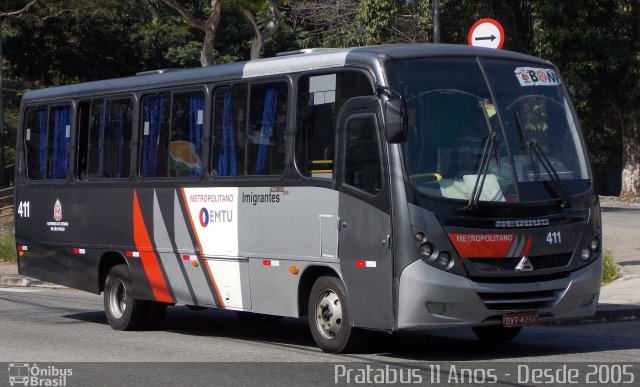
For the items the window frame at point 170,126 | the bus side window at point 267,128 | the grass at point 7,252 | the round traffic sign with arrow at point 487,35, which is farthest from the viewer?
the grass at point 7,252

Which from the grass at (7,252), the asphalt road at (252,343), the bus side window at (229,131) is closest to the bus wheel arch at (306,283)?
the asphalt road at (252,343)

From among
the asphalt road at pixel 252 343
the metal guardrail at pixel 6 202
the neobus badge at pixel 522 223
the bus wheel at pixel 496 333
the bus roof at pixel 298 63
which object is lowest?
the asphalt road at pixel 252 343

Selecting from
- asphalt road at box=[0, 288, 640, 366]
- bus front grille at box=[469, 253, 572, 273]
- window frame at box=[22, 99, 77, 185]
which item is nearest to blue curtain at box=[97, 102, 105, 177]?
window frame at box=[22, 99, 77, 185]

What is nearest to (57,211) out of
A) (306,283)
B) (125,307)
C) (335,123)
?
(125,307)

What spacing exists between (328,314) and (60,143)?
6.01 m

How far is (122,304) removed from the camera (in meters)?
14.2

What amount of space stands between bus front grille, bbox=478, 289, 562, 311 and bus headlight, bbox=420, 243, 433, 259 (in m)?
0.62

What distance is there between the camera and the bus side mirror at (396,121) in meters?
9.94

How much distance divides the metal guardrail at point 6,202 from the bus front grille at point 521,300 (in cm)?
2268

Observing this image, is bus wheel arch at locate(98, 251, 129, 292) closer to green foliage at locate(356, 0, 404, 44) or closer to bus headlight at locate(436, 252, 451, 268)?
bus headlight at locate(436, 252, 451, 268)

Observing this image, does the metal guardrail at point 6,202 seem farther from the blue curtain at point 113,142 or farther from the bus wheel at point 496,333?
the bus wheel at point 496,333

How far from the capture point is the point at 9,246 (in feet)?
81.8

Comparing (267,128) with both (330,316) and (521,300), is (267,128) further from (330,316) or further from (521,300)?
(521,300)

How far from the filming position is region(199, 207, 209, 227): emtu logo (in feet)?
41.2
